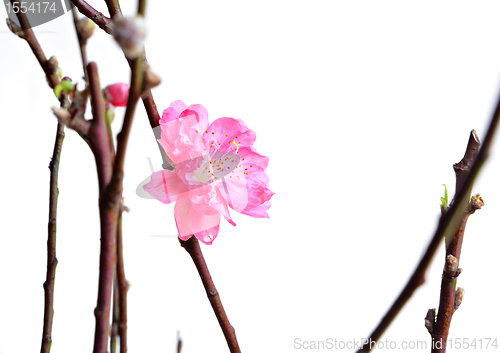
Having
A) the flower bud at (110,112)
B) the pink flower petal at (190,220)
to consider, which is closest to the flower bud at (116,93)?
the flower bud at (110,112)

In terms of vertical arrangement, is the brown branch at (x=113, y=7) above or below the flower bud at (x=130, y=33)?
above

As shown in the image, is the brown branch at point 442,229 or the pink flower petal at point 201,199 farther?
the pink flower petal at point 201,199

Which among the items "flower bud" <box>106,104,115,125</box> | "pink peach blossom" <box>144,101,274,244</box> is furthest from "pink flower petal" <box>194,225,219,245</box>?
"flower bud" <box>106,104,115,125</box>

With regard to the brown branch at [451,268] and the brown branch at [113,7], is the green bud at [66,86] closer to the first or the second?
the brown branch at [113,7]

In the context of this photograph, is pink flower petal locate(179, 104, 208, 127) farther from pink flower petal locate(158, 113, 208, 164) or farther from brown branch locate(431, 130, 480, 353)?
brown branch locate(431, 130, 480, 353)

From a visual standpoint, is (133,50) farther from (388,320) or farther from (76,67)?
(76,67)

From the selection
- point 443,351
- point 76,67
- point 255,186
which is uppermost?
point 76,67

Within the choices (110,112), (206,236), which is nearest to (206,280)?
(206,236)

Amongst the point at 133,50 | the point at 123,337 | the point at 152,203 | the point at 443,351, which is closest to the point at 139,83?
the point at 133,50
